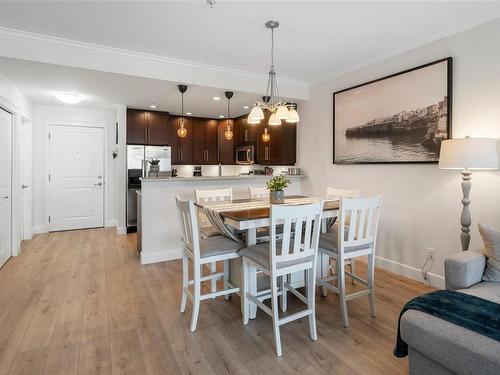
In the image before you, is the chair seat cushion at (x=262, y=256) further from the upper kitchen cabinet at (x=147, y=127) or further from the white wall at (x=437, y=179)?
the upper kitchen cabinet at (x=147, y=127)

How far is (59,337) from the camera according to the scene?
2186 mm

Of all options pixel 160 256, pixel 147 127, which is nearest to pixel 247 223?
pixel 160 256

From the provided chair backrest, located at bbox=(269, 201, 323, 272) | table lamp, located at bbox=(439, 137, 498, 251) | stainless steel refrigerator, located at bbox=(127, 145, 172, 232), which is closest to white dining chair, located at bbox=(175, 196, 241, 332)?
chair backrest, located at bbox=(269, 201, 323, 272)

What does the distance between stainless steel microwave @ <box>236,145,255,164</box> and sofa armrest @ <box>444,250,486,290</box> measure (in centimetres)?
421

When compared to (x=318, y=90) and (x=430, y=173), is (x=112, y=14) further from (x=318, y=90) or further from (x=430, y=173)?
(x=430, y=173)

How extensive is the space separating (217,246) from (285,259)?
646 millimetres

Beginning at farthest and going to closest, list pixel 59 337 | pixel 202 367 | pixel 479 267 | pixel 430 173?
pixel 430 173, pixel 59 337, pixel 479 267, pixel 202 367

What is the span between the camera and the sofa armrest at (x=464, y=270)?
1.97 meters

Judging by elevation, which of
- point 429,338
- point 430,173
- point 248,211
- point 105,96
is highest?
point 105,96

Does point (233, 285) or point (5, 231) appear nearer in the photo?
point (233, 285)

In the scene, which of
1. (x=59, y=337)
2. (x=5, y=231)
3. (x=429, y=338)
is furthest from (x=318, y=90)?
(x=5, y=231)

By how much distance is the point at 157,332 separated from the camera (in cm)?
225

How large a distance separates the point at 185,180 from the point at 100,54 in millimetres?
1750

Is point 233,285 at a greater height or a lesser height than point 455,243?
lesser
